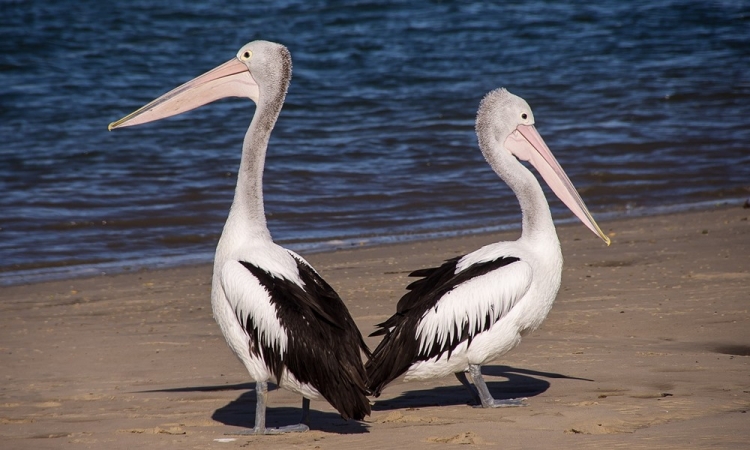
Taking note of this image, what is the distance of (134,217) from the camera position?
9523mm

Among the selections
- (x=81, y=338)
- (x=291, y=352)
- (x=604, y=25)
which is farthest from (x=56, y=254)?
(x=604, y=25)

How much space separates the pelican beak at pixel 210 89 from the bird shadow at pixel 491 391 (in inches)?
65.6

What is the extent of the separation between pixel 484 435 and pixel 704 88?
13171 mm

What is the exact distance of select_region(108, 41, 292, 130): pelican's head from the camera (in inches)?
199

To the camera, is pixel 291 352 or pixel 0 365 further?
pixel 0 365

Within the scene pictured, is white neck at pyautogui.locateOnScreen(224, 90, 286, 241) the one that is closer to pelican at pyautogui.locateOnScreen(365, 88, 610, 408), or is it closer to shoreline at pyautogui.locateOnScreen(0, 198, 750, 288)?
pelican at pyautogui.locateOnScreen(365, 88, 610, 408)

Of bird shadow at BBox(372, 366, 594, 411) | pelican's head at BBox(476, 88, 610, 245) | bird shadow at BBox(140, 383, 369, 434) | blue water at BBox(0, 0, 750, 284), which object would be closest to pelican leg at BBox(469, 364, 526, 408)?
bird shadow at BBox(372, 366, 594, 411)

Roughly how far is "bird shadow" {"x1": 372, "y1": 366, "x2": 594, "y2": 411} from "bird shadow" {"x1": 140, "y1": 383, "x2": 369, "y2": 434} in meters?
0.25

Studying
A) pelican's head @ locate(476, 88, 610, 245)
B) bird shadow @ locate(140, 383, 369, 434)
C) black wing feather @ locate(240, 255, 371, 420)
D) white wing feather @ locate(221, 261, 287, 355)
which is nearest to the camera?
black wing feather @ locate(240, 255, 371, 420)

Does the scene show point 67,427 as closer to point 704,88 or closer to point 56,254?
point 56,254

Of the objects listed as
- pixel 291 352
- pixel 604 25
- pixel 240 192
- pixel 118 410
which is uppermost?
pixel 604 25

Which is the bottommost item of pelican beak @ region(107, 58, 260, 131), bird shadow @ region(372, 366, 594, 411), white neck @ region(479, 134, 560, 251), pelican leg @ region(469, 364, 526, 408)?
bird shadow @ region(372, 366, 594, 411)

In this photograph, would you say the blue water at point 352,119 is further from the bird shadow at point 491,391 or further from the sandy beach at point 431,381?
the bird shadow at point 491,391

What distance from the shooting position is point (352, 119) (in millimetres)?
14820
